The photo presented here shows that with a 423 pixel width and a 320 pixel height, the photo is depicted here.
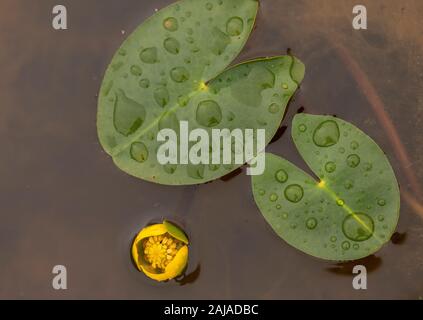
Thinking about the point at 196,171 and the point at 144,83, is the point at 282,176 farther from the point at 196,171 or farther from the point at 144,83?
the point at 144,83

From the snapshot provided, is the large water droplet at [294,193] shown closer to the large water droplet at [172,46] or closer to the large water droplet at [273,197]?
the large water droplet at [273,197]

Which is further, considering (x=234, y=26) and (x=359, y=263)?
(x=359, y=263)

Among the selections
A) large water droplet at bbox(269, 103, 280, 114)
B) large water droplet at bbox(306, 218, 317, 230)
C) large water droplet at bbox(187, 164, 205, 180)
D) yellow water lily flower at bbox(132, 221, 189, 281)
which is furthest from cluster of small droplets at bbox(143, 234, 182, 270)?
large water droplet at bbox(269, 103, 280, 114)

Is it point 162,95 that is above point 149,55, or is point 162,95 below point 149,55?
below

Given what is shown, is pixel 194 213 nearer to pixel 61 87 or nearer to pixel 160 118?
pixel 160 118

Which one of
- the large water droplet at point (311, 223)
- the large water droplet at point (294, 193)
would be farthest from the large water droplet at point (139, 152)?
the large water droplet at point (311, 223)

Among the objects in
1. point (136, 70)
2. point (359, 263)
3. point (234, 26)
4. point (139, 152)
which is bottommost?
point (359, 263)

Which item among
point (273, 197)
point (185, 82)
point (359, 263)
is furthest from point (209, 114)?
point (359, 263)

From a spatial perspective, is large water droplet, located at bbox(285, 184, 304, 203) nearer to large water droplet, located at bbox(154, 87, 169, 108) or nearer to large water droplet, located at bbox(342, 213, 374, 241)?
large water droplet, located at bbox(342, 213, 374, 241)
